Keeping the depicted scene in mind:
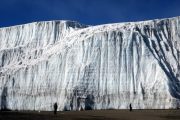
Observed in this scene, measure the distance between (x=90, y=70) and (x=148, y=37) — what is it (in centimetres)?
1061

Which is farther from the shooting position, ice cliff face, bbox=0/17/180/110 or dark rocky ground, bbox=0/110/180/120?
ice cliff face, bbox=0/17/180/110

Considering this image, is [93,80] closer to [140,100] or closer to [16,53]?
[140,100]

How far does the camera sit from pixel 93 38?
199 ft

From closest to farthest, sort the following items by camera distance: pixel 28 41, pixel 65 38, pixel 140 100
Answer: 1. pixel 140 100
2. pixel 65 38
3. pixel 28 41

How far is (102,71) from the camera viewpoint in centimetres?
5738

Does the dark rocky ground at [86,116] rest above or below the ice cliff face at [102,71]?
below

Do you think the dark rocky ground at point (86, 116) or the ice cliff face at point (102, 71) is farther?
the ice cliff face at point (102, 71)

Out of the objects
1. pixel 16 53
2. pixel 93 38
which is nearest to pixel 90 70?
pixel 93 38

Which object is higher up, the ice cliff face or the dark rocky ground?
the ice cliff face

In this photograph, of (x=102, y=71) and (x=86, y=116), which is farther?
(x=102, y=71)

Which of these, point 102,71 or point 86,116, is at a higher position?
point 102,71

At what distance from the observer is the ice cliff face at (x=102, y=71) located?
54719mm

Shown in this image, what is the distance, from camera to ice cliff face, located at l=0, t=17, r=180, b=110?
54.7 meters

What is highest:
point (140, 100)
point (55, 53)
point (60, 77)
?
point (55, 53)
